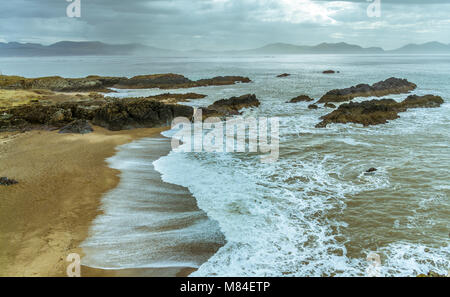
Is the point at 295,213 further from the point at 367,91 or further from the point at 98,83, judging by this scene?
the point at 98,83

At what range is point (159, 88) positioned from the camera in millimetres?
44906

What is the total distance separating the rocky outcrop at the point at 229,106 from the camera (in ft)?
77.0

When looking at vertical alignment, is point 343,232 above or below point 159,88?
below

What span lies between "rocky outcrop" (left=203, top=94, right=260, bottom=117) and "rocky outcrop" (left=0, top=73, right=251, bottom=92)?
20331 millimetres

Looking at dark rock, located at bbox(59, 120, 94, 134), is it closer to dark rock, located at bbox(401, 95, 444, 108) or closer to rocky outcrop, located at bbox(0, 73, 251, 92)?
rocky outcrop, located at bbox(0, 73, 251, 92)

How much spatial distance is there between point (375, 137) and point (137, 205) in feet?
44.9

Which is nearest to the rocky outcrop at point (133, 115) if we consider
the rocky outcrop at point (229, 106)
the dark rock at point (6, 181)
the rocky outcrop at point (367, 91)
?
the rocky outcrop at point (229, 106)

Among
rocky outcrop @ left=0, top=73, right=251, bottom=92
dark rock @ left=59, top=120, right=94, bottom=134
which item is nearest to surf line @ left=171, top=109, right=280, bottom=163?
dark rock @ left=59, top=120, right=94, bottom=134

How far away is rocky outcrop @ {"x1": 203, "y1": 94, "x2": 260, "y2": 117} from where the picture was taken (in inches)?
925

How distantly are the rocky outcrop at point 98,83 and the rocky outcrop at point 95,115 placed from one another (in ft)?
66.0

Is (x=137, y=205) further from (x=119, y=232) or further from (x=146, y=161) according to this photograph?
(x=146, y=161)

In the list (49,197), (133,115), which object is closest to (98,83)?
(133,115)
